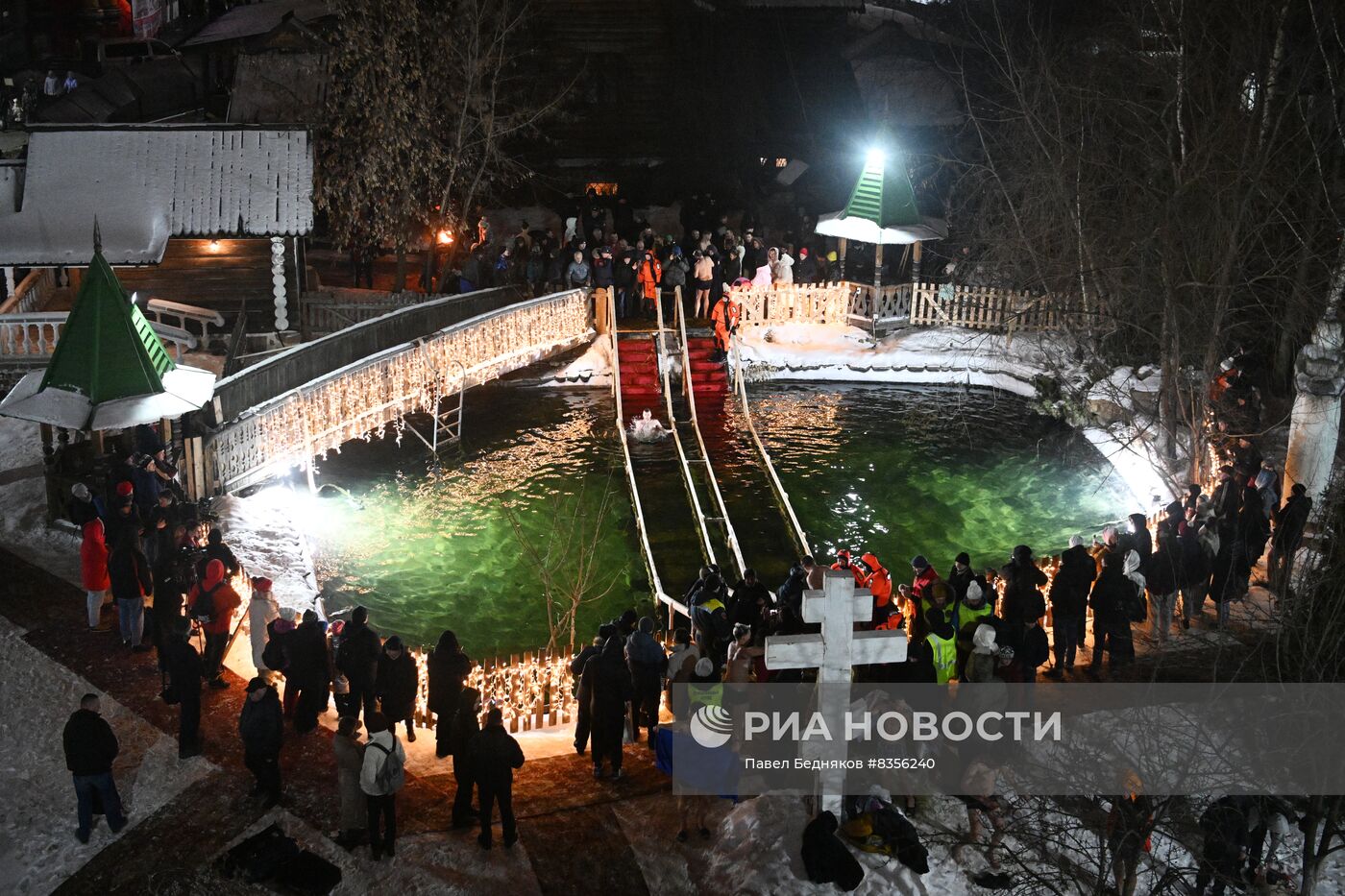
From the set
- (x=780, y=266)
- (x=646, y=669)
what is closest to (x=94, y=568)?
(x=646, y=669)

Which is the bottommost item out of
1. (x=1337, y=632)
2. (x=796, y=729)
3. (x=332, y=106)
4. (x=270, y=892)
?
(x=270, y=892)

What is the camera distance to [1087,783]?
33.5 ft

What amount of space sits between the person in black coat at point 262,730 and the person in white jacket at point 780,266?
1999cm

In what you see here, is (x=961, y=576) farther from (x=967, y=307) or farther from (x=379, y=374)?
(x=967, y=307)

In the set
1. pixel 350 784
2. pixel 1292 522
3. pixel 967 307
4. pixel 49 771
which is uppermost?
pixel 967 307

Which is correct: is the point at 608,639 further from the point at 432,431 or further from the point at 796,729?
the point at 432,431


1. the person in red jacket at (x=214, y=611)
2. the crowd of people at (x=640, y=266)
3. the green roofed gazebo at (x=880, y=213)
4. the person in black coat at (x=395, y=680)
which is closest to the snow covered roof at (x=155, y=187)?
the crowd of people at (x=640, y=266)

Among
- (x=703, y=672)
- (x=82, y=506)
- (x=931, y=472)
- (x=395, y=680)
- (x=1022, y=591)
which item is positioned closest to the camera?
(x=703, y=672)

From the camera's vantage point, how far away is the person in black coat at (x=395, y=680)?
11734 mm

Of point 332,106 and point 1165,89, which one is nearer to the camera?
point 1165,89

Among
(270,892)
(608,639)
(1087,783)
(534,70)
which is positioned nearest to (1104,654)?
(1087,783)

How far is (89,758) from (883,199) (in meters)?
21.7

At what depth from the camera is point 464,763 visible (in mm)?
10492

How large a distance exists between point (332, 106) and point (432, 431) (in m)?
8.15
